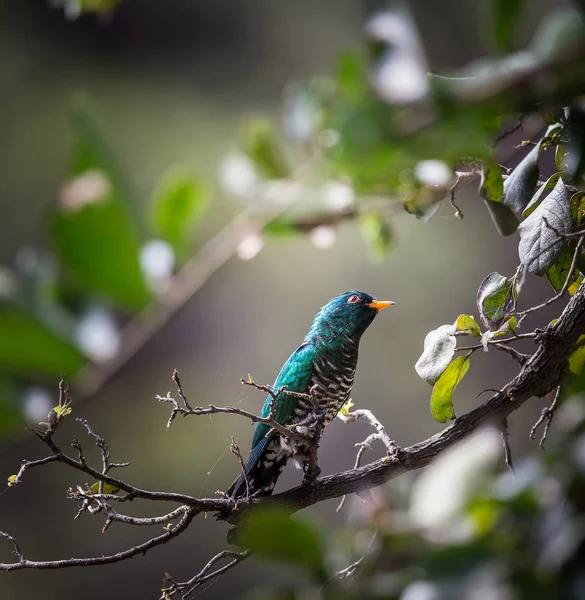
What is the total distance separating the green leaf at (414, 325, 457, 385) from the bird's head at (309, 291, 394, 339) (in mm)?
840

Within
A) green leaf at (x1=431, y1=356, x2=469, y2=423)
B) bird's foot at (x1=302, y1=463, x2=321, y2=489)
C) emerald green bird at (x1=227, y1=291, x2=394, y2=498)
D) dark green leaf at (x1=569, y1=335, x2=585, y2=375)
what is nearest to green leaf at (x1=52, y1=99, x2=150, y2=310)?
green leaf at (x1=431, y1=356, x2=469, y2=423)

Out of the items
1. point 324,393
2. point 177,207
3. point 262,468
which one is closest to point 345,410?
point 324,393

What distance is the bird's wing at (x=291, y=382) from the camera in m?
1.98

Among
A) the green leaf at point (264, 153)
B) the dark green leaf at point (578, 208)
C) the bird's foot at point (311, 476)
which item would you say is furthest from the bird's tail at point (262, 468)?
the green leaf at point (264, 153)

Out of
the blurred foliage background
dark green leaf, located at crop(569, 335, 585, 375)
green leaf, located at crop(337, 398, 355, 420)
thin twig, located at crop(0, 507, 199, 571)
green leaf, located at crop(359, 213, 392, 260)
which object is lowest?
dark green leaf, located at crop(569, 335, 585, 375)

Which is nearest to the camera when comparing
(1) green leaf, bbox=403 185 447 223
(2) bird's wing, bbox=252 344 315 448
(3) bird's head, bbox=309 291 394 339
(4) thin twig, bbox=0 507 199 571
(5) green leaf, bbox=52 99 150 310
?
(5) green leaf, bbox=52 99 150 310

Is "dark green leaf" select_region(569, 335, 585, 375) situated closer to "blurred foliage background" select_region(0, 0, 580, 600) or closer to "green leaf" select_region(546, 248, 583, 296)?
"green leaf" select_region(546, 248, 583, 296)

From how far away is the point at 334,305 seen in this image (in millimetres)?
2180

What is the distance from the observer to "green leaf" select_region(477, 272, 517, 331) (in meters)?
1.21

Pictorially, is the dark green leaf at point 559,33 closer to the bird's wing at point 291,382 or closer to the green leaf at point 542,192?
the green leaf at point 542,192

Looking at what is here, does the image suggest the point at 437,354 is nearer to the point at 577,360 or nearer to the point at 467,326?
the point at 467,326

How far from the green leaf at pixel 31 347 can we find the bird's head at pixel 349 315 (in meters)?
1.68

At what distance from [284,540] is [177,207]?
29 centimetres

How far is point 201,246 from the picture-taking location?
3.13 meters
